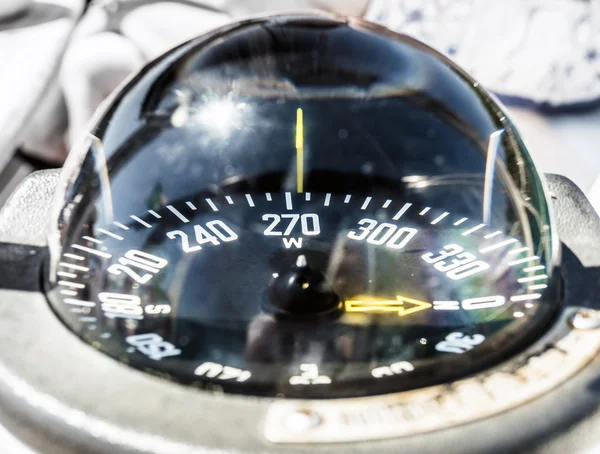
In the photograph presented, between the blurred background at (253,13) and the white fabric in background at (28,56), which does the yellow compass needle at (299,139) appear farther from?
the white fabric in background at (28,56)

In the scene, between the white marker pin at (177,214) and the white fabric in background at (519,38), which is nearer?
the white marker pin at (177,214)

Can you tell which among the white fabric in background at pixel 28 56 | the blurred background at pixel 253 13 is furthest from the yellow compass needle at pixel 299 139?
the white fabric in background at pixel 28 56

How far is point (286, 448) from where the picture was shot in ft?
1.73

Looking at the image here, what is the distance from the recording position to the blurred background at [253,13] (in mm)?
1779

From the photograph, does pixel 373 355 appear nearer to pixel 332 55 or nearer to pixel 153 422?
pixel 153 422

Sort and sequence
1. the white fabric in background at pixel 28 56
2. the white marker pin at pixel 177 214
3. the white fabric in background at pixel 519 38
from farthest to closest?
the white fabric in background at pixel 28 56 → the white fabric in background at pixel 519 38 → the white marker pin at pixel 177 214

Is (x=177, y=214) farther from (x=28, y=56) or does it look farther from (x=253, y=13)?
(x=28, y=56)

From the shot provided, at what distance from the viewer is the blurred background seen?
178cm

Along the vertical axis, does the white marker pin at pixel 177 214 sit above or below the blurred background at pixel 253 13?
below

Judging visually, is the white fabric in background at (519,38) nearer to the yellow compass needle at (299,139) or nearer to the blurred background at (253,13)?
the blurred background at (253,13)

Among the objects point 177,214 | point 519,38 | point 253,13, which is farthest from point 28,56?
point 177,214

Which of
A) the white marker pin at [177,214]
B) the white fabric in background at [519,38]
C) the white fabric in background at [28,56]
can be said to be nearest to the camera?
the white marker pin at [177,214]

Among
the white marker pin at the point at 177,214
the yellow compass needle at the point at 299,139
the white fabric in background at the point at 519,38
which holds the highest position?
the white fabric in background at the point at 519,38

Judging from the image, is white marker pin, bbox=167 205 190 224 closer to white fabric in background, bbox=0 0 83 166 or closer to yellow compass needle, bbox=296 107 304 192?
yellow compass needle, bbox=296 107 304 192
